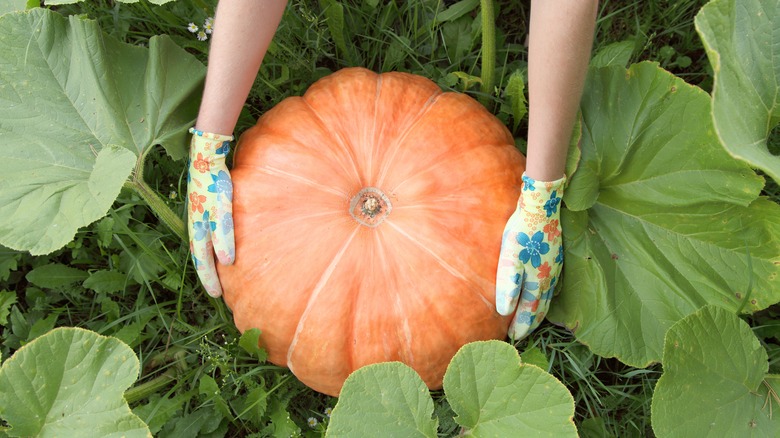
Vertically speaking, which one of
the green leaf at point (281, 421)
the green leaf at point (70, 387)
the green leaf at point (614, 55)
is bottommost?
the green leaf at point (281, 421)

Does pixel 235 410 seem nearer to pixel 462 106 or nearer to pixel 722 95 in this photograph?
pixel 462 106

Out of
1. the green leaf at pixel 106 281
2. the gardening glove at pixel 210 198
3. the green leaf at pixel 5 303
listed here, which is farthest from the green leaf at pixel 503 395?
the green leaf at pixel 5 303

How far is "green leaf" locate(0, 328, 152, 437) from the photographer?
4.83 feet

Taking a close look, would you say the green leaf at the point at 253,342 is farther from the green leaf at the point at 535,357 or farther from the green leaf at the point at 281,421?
the green leaf at the point at 535,357

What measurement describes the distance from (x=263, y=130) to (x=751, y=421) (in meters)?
1.52

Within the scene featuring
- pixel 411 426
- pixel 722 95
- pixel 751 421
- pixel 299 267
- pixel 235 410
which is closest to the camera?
pixel 722 95

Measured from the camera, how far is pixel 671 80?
1802 mm

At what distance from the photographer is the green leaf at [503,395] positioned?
1510 mm

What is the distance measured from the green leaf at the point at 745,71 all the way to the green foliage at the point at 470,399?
0.65 m

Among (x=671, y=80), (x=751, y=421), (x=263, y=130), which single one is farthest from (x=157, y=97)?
(x=751, y=421)

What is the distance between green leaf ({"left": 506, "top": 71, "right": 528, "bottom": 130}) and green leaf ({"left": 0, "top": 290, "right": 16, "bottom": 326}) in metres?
1.75

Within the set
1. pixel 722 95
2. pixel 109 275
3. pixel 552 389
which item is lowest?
pixel 109 275

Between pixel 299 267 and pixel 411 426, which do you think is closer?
pixel 411 426

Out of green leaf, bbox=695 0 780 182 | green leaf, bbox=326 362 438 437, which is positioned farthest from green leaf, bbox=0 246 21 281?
green leaf, bbox=695 0 780 182
